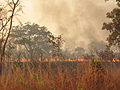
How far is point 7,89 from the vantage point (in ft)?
21.8

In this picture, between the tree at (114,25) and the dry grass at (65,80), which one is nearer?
the dry grass at (65,80)

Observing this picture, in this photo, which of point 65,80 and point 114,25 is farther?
point 114,25

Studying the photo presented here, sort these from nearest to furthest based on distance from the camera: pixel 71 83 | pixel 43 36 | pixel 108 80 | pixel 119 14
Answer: pixel 71 83
pixel 108 80
pixel 119 14
pixel 43 36

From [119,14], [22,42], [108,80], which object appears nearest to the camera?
[108,80]

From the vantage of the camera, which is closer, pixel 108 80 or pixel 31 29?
pixel 108 80

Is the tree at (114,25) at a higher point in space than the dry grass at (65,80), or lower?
higher

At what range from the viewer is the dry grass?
21.4ft

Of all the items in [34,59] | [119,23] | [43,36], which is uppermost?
[43,36]

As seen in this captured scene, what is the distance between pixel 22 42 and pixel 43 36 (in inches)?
329

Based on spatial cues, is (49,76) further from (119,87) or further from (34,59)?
(119,87)

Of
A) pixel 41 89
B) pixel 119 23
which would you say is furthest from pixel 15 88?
pixel 119 23

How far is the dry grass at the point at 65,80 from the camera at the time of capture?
653cm

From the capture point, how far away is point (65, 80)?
6.57 meters

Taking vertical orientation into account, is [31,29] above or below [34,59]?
above
